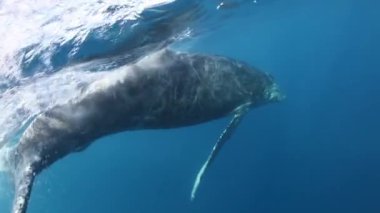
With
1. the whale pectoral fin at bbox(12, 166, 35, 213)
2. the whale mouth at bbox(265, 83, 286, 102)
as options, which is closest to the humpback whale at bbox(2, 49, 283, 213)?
the whale pectoral fin at bbox(12, 166, 35, 213)

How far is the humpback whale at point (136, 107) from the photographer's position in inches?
348

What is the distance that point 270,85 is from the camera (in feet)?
49.4

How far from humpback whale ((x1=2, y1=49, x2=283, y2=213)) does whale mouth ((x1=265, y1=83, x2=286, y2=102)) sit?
7.20 ft

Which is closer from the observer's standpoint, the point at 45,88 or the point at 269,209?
the point at 45,88

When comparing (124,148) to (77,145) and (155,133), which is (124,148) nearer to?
(155,133)

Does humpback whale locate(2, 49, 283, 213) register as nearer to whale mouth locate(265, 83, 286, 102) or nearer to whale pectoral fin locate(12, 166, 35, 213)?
whale pectoral fin locate(12, 166, 35, 213)

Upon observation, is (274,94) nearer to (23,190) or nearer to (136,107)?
(136,107)

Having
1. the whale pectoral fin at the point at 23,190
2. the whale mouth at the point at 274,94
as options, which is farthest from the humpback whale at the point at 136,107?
the whale mouth at the point at 274,94

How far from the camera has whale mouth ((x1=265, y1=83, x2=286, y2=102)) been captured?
15.1 meters

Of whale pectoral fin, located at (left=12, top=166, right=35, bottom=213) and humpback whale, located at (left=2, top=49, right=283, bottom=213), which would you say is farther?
humpback whale, located at (left=2, top=49, right=283, bottom=213)

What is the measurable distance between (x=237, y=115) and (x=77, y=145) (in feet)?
16.7

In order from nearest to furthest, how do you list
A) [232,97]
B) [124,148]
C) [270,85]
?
[232,97] < [270,85] < [124,148]

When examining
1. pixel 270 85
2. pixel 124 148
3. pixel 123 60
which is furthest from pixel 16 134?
pixel 124 148

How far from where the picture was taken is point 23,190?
766 cm
